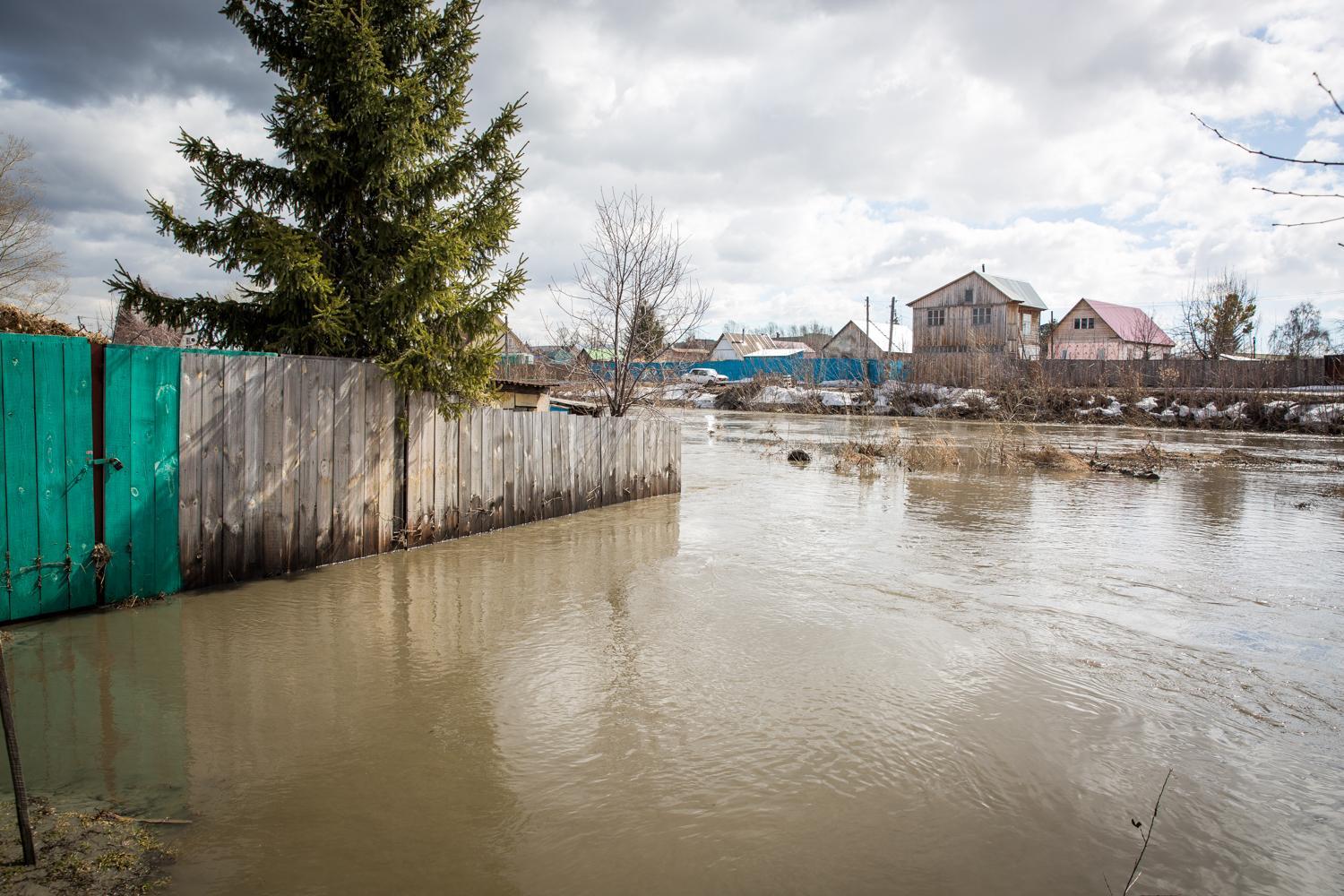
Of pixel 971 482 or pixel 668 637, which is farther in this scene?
pixel 971 482

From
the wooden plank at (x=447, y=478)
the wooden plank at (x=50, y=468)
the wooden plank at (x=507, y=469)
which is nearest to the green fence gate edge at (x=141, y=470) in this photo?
the wooden plank at (x=50, y=468)

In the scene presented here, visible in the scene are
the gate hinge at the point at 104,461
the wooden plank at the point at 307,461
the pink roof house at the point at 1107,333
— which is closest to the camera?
the gate hinge at the point at 104,461

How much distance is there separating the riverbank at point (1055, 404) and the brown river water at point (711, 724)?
20.0 m

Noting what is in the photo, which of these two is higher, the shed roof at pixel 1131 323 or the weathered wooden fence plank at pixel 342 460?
the shed roof at pixel 1131 323

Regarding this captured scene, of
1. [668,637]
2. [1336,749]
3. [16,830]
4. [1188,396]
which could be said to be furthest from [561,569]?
[1188,396]

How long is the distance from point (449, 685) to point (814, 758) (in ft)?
7.38

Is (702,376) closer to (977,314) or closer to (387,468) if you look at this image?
(977,314)

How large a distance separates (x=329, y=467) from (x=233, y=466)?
0.93 metres

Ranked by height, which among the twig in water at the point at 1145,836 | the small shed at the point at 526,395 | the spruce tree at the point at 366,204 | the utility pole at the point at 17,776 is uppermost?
the spruce tree at the point at 366,204

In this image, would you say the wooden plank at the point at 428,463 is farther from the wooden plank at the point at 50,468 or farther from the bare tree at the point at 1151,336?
the bare tree at the point at 1151,336

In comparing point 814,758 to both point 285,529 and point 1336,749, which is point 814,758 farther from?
point 285,529

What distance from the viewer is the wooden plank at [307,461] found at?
7035 mm

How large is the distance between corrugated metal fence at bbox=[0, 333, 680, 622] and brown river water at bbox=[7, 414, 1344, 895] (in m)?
0.38

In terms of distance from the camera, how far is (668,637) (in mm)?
5723
